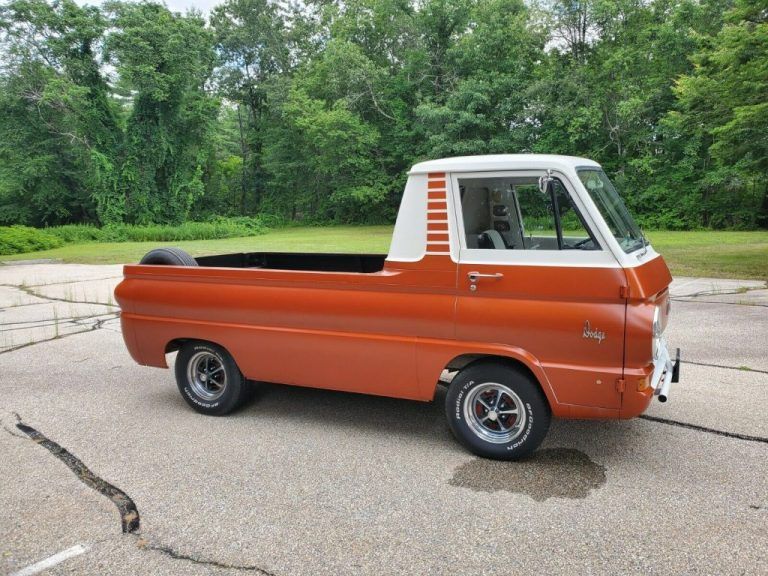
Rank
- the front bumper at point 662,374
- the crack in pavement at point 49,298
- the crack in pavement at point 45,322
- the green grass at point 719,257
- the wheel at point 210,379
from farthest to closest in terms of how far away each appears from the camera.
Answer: the green grass at point 719,257, the crack in pavement at point 49,298, the crack in pavement at point 45,322, the wheel at point 210,379, the front bumper at point 662,374

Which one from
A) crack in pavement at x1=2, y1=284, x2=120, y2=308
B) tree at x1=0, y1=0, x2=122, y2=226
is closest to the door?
crack in pavement at x1=2, y1=284, x2=120, y2=308

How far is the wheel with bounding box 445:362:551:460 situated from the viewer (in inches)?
146

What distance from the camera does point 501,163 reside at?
12.4 ft

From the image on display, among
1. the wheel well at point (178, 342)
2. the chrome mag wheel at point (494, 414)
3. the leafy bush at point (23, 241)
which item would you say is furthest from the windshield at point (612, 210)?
the leafy bush at point (23, 241)

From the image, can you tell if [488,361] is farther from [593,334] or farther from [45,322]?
[45,322]

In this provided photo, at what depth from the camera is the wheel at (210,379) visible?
4785 mm

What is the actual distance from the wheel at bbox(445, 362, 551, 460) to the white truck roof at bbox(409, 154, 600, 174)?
1.36 meters

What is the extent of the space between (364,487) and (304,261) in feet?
A: 10.2

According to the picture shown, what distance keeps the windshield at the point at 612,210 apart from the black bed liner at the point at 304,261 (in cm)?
218

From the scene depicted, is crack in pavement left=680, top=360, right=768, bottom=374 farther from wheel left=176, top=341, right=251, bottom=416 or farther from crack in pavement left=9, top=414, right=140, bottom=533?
crack in pavement left=9, top=414, right=140, bottom=533

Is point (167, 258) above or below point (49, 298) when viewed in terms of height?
above

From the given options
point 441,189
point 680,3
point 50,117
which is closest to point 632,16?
point 680,3

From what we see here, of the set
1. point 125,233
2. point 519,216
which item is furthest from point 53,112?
point 519,216

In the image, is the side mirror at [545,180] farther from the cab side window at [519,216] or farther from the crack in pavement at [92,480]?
the crack in pavement at [92,480]
